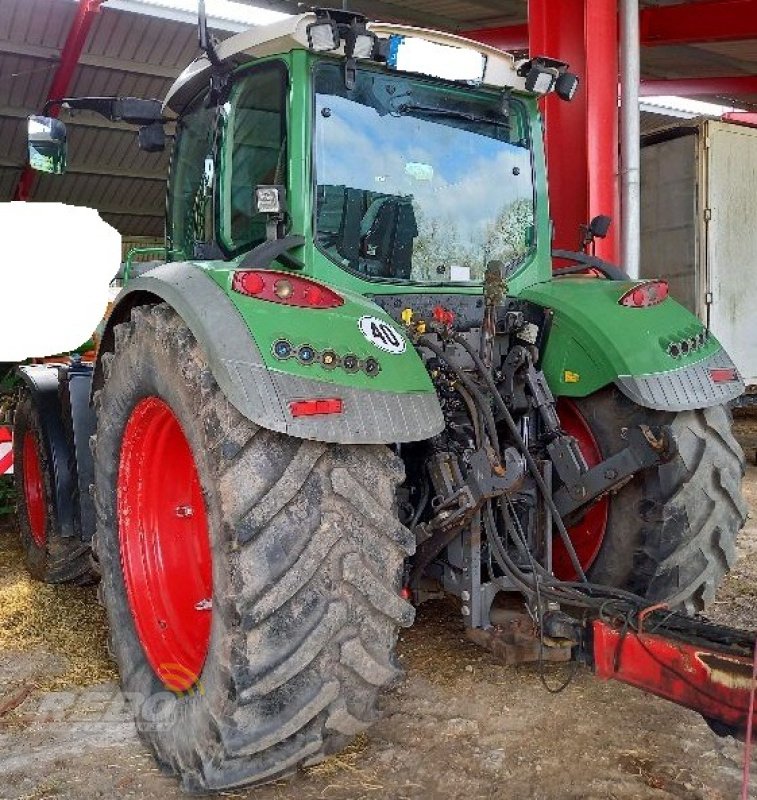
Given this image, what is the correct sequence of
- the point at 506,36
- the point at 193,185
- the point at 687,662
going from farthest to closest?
the point at 506,36 → the point at 193,185 → the point at 687,662

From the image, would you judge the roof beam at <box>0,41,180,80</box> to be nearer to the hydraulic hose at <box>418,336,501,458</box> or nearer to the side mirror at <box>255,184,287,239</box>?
the side mirror at <box>255,184,287,239</box>

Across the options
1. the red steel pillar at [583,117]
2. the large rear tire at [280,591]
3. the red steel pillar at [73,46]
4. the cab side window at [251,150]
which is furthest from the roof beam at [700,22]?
the large rear tire at [280,591]

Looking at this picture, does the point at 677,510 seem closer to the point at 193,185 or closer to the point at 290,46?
the point at 290,46

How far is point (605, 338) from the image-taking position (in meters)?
2.86

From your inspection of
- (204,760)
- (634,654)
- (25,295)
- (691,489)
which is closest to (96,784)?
(204,760)

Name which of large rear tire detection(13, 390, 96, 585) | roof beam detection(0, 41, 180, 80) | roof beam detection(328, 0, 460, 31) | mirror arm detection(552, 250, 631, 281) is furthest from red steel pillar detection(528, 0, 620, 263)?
roof beam detection(0, 41, 180, 80)

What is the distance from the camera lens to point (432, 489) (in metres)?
2.69

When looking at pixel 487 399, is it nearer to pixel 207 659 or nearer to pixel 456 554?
pixel 456 554

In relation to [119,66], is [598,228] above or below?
below

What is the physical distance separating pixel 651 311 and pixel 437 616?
1.55 m

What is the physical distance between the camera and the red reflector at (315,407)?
2094 millimetres

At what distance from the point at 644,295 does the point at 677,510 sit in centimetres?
75

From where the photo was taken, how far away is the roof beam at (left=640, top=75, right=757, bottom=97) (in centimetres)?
1334
